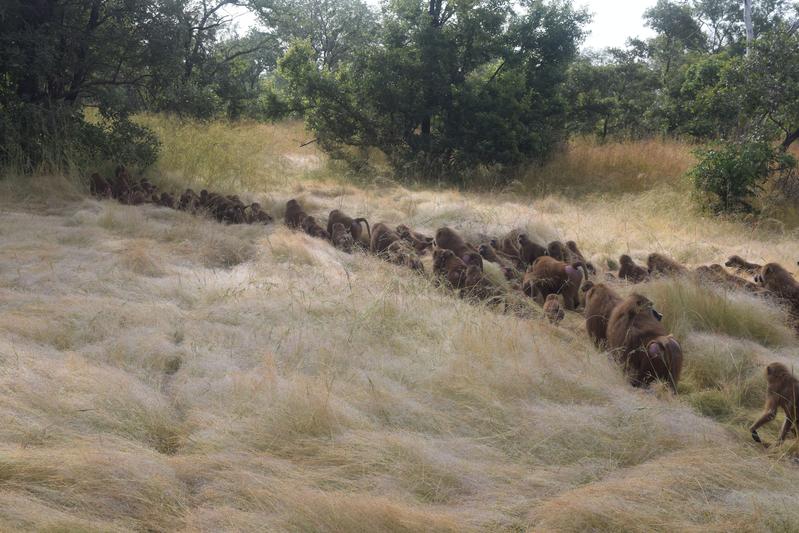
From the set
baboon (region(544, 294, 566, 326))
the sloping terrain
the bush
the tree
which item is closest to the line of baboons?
baboon (region(544, 294, 566, 326))

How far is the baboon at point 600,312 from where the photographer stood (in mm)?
5406

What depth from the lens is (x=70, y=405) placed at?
12.1 ft

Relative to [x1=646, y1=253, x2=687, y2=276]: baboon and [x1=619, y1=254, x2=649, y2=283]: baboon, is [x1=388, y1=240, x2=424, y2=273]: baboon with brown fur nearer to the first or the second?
[x1=619, y1=254, x2=649, y2=283]: baboon

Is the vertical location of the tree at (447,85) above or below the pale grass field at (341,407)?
above

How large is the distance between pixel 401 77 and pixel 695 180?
7194 mm

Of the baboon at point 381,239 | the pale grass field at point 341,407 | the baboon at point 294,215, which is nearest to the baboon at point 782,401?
the pale grass field at point 341,407

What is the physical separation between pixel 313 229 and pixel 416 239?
4.75 feet

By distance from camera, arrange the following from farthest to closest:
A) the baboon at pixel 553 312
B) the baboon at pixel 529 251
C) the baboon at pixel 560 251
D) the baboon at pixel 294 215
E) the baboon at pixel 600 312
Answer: the baboon at pixel 294 215, the baboon at pixel 529 251, the baboon at pixel 560 251, the baboon at pixel 553 312, the baboon at pixel 600 312

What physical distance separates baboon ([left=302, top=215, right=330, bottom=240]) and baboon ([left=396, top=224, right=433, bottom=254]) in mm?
1042

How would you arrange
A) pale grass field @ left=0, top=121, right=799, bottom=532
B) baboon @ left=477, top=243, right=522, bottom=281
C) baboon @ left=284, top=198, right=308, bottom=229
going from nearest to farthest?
pale grass field @ left=0, top=121, right=799, bottom=532, baboon @ left=477, top=243, right=522, bottom=281, baboon @ left=284, top=198, right=308, bottom=229

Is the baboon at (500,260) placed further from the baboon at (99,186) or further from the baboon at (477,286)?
the baboon at (99,186)

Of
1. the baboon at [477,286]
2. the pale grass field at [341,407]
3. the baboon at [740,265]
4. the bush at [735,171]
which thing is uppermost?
the bush at [735,171]

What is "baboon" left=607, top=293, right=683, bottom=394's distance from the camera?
4.36m

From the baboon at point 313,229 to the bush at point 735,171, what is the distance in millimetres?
7464
